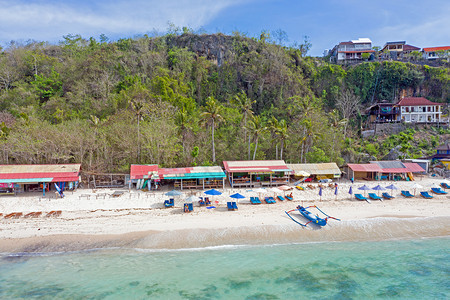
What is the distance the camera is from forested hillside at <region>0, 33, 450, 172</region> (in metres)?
34.5

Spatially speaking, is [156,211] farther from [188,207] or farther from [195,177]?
[195,177]

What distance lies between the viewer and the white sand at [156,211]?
2153 centimetres

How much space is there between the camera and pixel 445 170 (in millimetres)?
38031

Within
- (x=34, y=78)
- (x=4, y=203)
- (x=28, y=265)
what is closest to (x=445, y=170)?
(x=28, y=265)

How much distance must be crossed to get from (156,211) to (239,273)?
424 inches

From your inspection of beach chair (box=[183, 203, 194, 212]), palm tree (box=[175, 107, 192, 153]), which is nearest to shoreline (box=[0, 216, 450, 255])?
beach chair (box=[183, 203, 194, 212])

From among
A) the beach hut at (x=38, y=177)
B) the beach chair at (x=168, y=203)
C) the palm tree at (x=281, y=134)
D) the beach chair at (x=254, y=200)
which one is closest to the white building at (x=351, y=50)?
the palm tree at (x=281, y=134)

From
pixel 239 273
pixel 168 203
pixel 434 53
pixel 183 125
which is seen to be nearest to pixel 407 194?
pixel 239 273

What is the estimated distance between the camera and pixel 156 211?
24734 mm

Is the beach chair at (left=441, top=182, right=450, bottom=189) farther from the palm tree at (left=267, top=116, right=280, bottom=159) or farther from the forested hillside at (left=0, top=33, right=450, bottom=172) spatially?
the palm tree at (left=267, top=116, right=280, bottom=159)

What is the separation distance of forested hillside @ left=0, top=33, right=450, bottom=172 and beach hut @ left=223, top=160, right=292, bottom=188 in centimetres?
431

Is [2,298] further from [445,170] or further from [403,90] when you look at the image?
[403,90]

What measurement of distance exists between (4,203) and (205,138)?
79.1 feet

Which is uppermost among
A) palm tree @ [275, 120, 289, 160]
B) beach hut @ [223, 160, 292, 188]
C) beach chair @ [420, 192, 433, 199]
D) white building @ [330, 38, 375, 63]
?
white building @ [330, 38, 375, 63]
